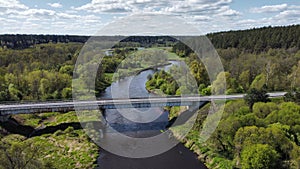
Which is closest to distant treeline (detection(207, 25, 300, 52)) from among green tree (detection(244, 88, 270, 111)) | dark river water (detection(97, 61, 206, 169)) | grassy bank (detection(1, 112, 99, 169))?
dark river water (detection(97, 61, 206, 169))

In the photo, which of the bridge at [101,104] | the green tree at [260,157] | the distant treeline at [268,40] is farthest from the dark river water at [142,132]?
the distant treeline at [268,40]

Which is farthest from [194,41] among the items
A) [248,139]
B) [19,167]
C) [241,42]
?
[19,167]

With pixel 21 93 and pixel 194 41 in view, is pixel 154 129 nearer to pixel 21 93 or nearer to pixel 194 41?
pixel 21 93

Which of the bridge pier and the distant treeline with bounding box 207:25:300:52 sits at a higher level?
the distant treeline with bounding box 207:25:300:52

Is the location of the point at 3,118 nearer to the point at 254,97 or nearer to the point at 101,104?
the point at 101,104

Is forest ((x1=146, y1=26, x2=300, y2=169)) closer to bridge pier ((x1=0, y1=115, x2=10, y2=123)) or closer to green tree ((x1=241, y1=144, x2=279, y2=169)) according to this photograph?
green tree ((x1=241, y1=144, x2=279, y2=169))

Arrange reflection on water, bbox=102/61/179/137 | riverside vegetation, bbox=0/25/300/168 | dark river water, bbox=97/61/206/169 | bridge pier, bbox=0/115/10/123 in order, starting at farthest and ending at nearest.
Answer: bridge pier, bbox=0/115/10/123 < reflection on water, bbox=102/61/179/137 < dark river water, bbox=97/61/206/169 < riverside vegetation, bbox=0/25/300/168
